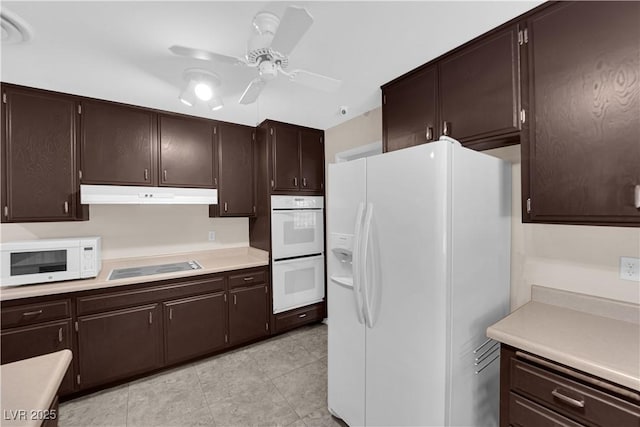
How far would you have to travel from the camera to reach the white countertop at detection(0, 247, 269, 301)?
197 centimetres

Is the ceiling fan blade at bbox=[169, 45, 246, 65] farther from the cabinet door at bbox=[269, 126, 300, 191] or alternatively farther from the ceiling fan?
the cabinet door at bbox=[269, 126, 300, 191]

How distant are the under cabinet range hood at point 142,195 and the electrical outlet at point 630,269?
3.11 meters

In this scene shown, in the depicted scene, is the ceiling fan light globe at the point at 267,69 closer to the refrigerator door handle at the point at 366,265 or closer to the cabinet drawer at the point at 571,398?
the refrigerator door handle at the point at 366,265

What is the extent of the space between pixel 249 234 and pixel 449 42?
289 centimetres

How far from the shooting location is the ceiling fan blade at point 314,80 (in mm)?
1462

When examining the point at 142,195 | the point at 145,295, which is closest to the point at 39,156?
the point at 142,195

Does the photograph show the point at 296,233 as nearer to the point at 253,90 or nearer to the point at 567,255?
the point at 253,90

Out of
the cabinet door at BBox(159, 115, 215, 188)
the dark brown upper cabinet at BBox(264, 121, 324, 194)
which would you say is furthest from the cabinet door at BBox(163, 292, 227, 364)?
the dark brown upper cabinet at BBox(264, 121, 324, 194)

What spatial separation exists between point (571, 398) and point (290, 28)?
1.85 metres

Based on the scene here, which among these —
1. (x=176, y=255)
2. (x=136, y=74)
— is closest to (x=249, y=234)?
(x=176, y=255)

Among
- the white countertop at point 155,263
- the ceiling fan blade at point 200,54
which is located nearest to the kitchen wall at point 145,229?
the white countertop at point 155,263

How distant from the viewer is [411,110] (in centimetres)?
194

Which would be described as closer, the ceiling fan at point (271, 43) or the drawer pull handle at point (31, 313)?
the ceiling fan at point (271, 43)

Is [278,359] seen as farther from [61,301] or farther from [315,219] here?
[61,301]
